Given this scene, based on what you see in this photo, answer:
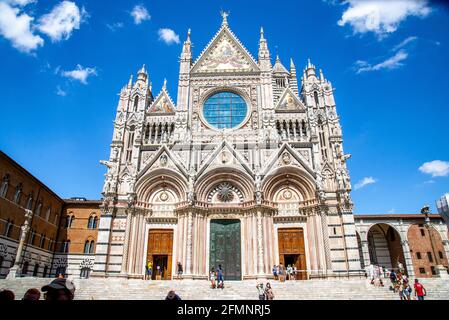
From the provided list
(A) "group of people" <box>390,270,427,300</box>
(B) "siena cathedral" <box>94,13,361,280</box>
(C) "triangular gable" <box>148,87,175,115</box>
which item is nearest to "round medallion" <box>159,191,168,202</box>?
(B) "siena cathedral" <box>94,13,361,280</box>

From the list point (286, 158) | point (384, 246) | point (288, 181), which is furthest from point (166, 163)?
point (384, 246)

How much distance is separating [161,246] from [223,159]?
8.43 metres

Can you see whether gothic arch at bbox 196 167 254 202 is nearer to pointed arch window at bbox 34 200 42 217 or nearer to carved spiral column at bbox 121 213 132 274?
carved spiral column at bbox 121 213 132 274

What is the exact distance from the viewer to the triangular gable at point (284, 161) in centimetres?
2519

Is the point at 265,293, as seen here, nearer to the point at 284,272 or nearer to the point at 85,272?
the point at 284,272

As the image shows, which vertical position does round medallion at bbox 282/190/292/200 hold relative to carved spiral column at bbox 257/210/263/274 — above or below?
above

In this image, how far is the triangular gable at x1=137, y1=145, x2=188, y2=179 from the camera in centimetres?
2562

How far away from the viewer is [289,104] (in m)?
28.9

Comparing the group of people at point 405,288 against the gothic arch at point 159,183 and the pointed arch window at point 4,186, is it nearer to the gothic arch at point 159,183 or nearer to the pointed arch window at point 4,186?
the gothic arch at point 159,183

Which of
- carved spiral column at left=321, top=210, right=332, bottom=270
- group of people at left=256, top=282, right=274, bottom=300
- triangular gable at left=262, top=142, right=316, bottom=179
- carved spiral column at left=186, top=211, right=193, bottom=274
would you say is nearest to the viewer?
group of people at left=256, top=282, right=274, bottom=300

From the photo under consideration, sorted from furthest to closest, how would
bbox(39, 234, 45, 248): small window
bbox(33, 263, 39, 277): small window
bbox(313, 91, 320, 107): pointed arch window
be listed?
bbox(39, 234, 45, 248): small window, bbox(33, 263, 39, 277): small window, bbox(313, 91, 320, 107): pointed arch window

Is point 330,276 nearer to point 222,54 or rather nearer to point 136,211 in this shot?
point 136,211

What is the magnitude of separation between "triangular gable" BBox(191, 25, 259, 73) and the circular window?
287 centimetres

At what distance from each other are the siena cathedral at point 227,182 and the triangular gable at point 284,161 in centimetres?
8
